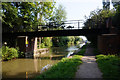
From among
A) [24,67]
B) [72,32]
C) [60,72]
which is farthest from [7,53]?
[60,72]

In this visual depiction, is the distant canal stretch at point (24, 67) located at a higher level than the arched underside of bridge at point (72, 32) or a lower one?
lower

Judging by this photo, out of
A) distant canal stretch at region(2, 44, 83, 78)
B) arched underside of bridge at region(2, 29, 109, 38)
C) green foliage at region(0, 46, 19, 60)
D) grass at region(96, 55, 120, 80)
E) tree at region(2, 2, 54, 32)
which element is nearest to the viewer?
grass at region(96, 55, 120, 80)

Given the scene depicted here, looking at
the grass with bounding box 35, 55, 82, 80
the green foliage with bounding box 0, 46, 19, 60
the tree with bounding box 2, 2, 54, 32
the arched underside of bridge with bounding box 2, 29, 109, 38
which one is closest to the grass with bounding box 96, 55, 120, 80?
the grass with bounding box 35, 55, 82, 80

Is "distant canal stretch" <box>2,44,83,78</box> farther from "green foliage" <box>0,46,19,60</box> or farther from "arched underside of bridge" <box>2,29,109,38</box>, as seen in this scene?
"arched underside of bridge" <box>2,29,109,38</box>

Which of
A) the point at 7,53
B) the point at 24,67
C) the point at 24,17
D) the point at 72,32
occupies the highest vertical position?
the point at 24,17

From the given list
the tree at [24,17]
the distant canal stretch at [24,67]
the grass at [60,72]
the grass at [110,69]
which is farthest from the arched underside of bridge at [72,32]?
the grass at [60,72]

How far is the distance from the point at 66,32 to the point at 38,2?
9.53 metres

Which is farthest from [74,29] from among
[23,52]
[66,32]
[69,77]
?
[69,77]

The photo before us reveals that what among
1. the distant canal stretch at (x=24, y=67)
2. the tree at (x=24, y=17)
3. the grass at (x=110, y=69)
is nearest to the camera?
the grass at (x=110, y=69)

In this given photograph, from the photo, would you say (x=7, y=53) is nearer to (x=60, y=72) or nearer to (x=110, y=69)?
(x=60, y=72)

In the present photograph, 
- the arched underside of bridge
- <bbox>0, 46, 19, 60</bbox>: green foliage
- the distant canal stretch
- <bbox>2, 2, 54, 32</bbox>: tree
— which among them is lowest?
the distant canal stretch

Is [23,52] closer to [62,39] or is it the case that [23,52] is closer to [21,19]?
[21,19]

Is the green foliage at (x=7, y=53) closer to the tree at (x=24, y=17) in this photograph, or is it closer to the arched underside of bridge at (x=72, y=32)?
the arched underside of bridge at (x=72, y=32)

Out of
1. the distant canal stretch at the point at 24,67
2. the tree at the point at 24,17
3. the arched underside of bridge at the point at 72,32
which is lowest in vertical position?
the distant canal stretch at the point at 24,67
